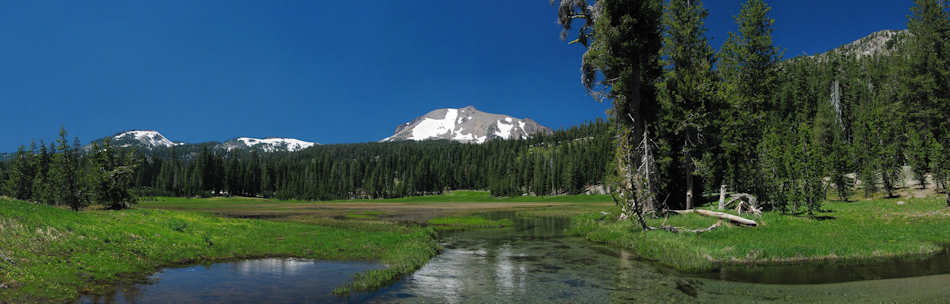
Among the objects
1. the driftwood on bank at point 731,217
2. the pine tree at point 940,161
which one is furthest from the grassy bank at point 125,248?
the pine tree at point 940,161

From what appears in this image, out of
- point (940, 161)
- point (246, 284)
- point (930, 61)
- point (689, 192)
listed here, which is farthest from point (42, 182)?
point (930, 61)

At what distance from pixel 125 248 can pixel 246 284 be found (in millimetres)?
7916

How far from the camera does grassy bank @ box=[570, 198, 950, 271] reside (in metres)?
19.6

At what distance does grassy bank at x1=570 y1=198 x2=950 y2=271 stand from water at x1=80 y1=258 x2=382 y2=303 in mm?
14591

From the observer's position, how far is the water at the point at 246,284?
13938 mm

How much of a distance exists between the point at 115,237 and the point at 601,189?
136m

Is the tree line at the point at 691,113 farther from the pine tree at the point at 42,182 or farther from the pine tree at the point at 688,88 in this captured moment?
the pine tree at the point at 42,182

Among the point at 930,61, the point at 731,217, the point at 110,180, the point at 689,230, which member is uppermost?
the point at 930,61

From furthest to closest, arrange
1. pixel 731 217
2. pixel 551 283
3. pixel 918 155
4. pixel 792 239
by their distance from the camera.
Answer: pixel 918 155 < pixel 731 217 < pixel 792 239 < pixel 551 283

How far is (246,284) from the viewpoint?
16.2 meters

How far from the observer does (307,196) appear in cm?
17438

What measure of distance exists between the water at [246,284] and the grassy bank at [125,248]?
0.98 m

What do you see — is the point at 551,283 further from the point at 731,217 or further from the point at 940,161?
the point at 940,161

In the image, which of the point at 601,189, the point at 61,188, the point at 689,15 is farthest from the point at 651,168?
the point at 601,189
